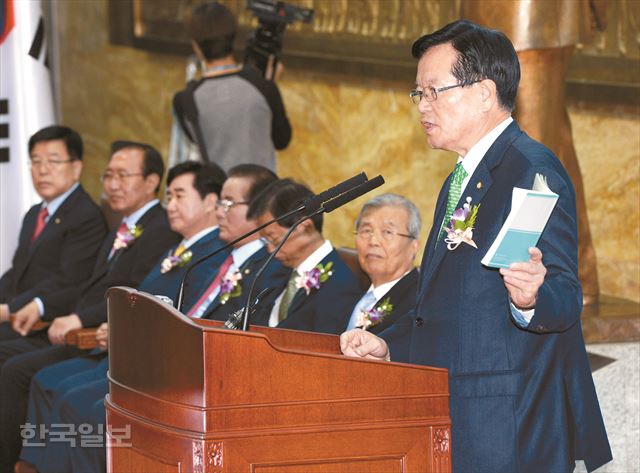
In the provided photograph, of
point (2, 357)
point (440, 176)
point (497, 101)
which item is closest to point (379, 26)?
point (440, 176)

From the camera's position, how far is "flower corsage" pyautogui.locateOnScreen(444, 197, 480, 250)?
279 cm

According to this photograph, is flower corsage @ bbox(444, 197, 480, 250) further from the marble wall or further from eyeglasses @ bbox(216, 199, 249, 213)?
the marble wall

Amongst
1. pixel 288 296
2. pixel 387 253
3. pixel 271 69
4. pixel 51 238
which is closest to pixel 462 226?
pixel 387 253

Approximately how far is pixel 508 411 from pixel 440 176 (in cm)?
424

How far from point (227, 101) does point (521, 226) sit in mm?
4020

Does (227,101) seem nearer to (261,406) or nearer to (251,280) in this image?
(251,280)

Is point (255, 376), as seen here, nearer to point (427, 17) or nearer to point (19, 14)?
point (427, 17)

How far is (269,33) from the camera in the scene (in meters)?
6.55

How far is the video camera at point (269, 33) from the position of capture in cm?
650

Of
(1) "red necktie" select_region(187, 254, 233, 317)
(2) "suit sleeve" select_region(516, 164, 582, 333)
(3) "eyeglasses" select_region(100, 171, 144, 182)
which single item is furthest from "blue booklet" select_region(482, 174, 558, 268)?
(3) "eyeglasses" select_region(100, 171, 144, 182)

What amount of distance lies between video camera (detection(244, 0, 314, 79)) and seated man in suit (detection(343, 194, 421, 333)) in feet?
7.41

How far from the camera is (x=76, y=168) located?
690 cm

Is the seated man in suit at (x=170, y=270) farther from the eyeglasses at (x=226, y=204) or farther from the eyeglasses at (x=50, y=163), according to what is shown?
the eyeglasses at (x=50, y=163)

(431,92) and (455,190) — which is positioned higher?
(431,92)
